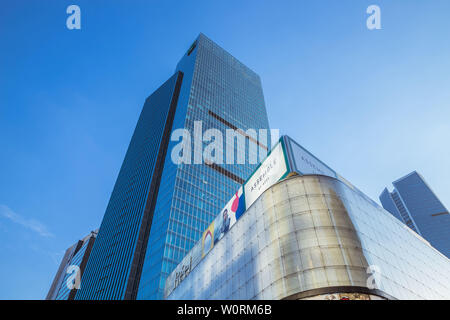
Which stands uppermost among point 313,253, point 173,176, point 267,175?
point 173,176

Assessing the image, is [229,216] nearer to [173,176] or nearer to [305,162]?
[305,162]

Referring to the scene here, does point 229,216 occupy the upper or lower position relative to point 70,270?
lower

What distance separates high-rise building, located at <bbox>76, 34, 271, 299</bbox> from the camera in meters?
64.8

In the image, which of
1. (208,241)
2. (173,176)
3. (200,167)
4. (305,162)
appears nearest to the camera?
(305,162)

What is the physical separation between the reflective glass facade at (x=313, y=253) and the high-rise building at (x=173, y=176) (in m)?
30.7

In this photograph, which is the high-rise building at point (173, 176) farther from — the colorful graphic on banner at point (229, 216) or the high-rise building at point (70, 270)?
the high-rise building at point (70, 270)

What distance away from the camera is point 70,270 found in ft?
445

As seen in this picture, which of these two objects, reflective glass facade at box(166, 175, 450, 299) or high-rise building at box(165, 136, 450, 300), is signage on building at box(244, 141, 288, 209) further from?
reflective glass facade at box(166, 175, 450, 299)

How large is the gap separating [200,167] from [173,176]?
363 inches

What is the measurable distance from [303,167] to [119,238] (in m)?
67.5

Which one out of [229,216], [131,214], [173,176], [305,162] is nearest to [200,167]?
[173,176]

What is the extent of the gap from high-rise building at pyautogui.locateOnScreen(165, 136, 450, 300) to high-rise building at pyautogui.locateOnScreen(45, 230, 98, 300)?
91.3m

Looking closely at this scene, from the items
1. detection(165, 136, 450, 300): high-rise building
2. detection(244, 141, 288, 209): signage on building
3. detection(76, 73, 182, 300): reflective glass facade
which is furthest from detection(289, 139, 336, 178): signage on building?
detection(76, 73, 182, 300): reflective glass facade
